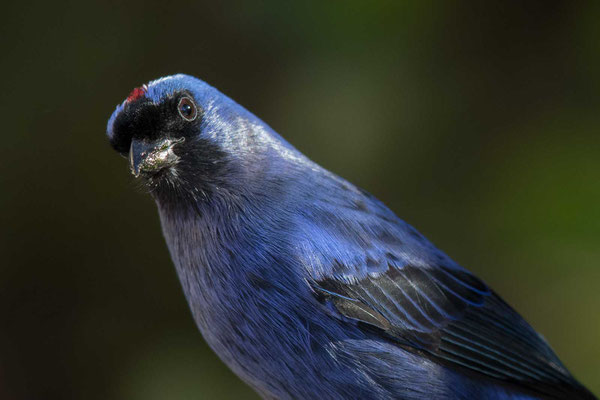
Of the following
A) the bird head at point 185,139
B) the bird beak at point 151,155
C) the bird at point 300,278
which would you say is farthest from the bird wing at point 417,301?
the bird beak at point 151,155

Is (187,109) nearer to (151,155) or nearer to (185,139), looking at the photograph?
(185,139)

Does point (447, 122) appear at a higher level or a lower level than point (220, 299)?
higher

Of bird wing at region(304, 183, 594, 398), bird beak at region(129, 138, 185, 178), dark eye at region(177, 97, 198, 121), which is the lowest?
bird wing at region(304, 183, 594, 398)

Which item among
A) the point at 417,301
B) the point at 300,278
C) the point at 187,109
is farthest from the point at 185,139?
the point at 417,301

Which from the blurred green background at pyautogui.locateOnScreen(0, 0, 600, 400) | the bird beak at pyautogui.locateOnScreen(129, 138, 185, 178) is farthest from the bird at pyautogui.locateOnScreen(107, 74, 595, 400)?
the blurred green background at pyautogui.locateOnScreen(0, 0, 600, 400)

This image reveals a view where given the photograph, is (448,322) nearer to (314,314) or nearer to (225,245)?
(314,314)

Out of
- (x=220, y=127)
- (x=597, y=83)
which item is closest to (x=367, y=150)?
(x=597, y=83)

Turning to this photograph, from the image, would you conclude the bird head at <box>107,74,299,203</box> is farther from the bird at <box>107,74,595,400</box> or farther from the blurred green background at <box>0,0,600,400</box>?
the blurred green background at <box>0,0,600,400</box>
